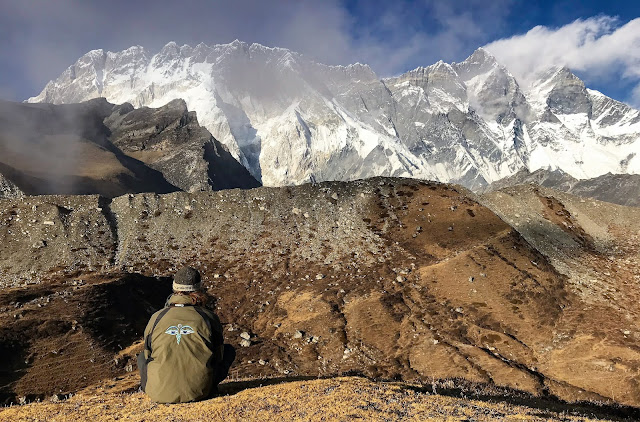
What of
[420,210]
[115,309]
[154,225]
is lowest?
[115,309]

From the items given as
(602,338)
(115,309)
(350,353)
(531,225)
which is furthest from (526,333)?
(115,309)

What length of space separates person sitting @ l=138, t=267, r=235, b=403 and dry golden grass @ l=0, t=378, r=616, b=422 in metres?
0.86

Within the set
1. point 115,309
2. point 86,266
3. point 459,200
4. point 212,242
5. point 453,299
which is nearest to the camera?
point 115,309

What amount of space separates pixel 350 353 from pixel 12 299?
30230mm

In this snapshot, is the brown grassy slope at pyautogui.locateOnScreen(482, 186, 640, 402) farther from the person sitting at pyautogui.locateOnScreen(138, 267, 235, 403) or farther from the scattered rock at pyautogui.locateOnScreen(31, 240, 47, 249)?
the scattered rock at pyautogui.locateOnScreen(31, 240, 47, 249)

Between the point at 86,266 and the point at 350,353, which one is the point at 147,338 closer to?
the point at 350,353

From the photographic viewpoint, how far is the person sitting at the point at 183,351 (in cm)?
1030

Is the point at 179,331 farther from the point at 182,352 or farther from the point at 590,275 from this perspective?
the point at 590,275

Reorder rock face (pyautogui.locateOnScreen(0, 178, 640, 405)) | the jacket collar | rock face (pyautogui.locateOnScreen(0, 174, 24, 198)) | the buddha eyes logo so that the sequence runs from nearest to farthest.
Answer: the buddha eyes logo < the jacket collar < rock face (pyautogui.locateOnScreen(0, 178, 640, 405)) < rock face (pyautogui.locateOnScreen(0, 174, 24, 198))

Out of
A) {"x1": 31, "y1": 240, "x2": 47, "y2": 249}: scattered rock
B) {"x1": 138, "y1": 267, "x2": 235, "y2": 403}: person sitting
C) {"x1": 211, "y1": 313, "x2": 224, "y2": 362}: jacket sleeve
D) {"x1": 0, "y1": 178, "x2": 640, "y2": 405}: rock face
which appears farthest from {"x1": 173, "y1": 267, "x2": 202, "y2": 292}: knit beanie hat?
{"x1": 31, "y1": 240, "x2": 47, "y2": 249}: scattered rock

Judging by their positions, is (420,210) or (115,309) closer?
(115,309)

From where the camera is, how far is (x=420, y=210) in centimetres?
6638

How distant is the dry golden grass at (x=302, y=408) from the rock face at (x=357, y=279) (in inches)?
674

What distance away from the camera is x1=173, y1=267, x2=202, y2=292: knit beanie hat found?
36.4 feet
